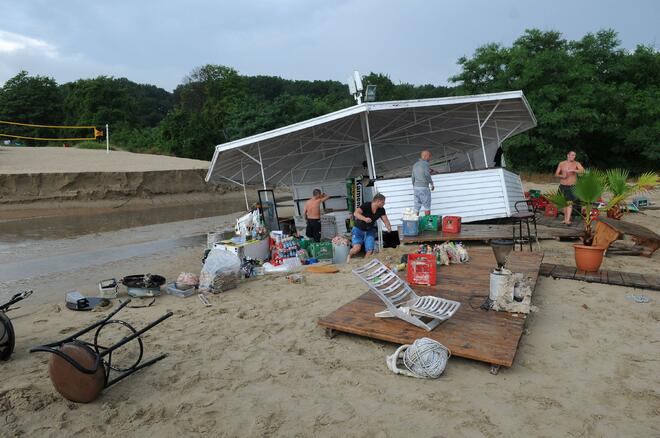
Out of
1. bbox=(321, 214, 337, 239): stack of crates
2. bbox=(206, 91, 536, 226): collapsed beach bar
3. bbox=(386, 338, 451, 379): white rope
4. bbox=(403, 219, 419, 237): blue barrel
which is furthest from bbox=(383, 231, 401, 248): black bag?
bbox=(386, 338, 451, 379): white rope

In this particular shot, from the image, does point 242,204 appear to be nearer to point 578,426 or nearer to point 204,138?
point 204,138

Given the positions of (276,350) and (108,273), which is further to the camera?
(108,273)

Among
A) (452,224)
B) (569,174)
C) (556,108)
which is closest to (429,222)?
(452,224)

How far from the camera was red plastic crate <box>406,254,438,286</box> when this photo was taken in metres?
5.90

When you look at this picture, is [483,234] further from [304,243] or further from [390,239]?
[304,243]

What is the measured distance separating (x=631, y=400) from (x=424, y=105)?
27.1 ft

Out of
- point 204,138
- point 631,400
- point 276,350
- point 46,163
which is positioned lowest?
point 631,400

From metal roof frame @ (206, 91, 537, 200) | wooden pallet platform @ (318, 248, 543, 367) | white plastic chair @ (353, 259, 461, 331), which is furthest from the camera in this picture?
metal roof frame @ (206, 91, 537, 200)

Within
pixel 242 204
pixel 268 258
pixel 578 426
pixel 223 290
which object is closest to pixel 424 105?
pixel 268 258

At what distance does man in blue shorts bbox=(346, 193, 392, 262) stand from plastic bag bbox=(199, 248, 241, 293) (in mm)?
2774

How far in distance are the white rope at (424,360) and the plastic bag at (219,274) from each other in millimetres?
4042

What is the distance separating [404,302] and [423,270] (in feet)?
3.10

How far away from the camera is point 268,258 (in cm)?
1028

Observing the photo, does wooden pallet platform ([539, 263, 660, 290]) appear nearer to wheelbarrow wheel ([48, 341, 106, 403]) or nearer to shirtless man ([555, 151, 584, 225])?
shirtless man ([555, 151, 584, 225])
